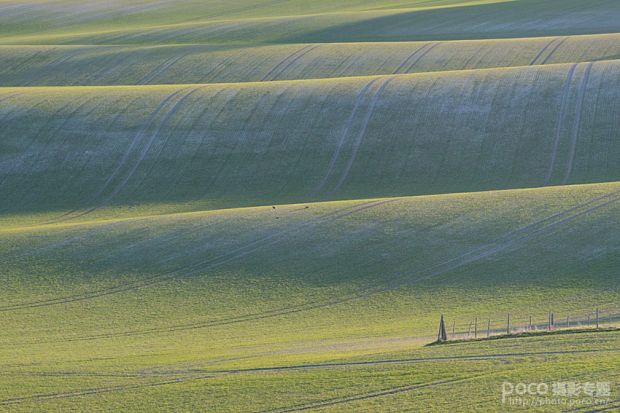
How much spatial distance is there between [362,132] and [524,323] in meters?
22.3

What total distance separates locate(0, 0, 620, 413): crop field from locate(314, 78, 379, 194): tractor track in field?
0.18 metres

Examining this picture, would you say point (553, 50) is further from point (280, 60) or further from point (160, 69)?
point (160, 69)

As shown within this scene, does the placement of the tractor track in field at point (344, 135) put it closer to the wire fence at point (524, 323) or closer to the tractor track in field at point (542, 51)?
the tractor track in field at point (542, 51)

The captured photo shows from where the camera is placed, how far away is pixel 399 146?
4328 cm

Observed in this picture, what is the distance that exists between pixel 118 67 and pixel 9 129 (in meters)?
15.6

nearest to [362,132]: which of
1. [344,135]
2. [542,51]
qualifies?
[344,135]

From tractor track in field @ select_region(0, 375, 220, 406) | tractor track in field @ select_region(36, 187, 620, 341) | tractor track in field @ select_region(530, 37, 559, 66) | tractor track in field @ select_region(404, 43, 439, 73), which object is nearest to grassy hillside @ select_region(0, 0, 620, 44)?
tractor track in field @ select_region(404, 43, 439, 73)

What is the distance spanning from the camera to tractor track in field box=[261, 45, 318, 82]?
5823 cm

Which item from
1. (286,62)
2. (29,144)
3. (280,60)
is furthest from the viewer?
(280,60)

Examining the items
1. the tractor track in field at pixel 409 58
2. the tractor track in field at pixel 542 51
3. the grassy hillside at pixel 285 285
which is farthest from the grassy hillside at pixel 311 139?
the grassy hillside at pixel 285 285

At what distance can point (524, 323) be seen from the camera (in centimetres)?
2356

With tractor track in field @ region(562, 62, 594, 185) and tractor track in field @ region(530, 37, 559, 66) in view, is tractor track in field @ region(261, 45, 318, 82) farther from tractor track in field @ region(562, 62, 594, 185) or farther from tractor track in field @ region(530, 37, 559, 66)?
tractor track in field @ region(562, 62, 594, 185)

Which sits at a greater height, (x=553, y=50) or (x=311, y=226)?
(x=553, y=50)

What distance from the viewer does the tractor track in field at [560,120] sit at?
40316 mm
